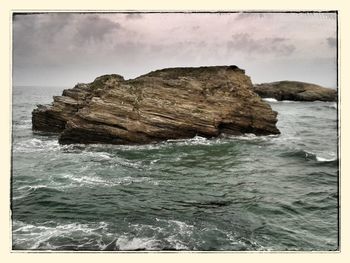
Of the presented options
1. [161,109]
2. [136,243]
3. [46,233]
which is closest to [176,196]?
[136,243]

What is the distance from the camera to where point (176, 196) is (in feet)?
66.0

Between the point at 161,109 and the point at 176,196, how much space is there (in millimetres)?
13673

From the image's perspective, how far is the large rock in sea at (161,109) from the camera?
103 feet

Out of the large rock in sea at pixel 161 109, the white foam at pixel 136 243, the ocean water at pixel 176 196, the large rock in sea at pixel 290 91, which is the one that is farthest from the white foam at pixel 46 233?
the large rock in sea at pixel 290 91

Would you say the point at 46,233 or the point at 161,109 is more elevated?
the point at 161,109

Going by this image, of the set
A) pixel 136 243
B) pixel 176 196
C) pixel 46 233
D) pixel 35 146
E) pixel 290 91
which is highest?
pixel 290 91

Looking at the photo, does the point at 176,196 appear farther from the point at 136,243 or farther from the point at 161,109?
the point at 161,109

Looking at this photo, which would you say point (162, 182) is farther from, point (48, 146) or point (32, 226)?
point (48, 146)

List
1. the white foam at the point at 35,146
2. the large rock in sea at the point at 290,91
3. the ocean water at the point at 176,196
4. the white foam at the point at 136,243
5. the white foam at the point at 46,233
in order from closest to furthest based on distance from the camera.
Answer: the white foam at the point at 136,243 → the white foam at the point at 46,233 → the ocean water at the point at 176,196 → the white foam at the point at 35,146 → the large rock in sea at the point at 290,91

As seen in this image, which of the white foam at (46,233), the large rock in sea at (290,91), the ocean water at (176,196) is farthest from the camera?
the large rock in sea at (290,91)

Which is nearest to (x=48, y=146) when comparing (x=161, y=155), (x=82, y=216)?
(x=161, y=155)

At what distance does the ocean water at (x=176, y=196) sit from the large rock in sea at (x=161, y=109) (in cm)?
122

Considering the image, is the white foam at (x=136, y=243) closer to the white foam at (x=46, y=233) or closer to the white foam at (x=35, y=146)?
the white foam at (x=46, y=233)

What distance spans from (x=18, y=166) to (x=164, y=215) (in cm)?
1216
